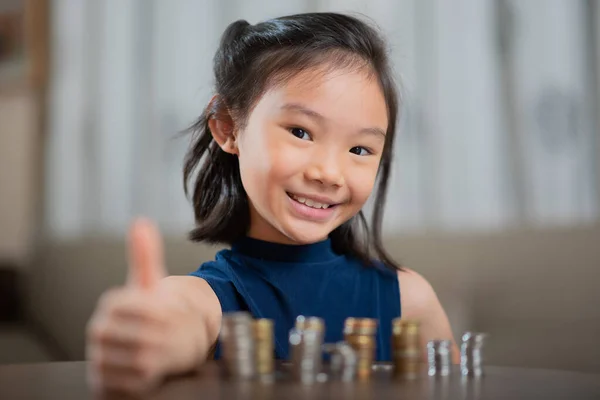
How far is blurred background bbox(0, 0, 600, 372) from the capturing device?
227 cm

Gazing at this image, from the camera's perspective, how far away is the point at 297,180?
3.69 feet

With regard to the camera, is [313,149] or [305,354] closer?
[305,354]

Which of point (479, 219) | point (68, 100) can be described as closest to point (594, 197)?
point (479, 219)

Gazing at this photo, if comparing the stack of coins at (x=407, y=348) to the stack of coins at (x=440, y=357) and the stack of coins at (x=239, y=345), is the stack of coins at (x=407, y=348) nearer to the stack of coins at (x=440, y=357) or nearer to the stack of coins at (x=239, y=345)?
the stack of coins at (x=440, y=357)

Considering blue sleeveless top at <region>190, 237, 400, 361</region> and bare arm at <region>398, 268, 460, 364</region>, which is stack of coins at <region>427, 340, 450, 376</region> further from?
bare arm at <region>398, 268, 460, 364</region>

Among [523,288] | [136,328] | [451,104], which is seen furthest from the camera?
[451,104]

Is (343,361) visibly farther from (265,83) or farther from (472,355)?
(265,83)

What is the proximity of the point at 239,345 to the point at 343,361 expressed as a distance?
12 centimetres

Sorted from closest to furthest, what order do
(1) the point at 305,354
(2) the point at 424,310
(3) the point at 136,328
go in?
1. (3) the point at 136,328
2. (1) the point at 305,354
3. (2) the point at 424,310

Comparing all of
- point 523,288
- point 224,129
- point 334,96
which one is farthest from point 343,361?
point 523,288

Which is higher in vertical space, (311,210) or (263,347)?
(311,210)

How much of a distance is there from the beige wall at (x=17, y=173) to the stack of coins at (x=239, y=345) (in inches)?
119

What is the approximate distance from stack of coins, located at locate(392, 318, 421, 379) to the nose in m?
0.33

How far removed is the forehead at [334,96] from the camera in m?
1.11
